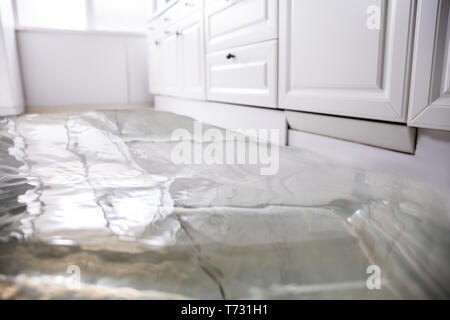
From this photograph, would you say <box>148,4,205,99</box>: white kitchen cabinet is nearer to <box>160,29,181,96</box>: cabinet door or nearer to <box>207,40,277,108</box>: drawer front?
<box>160,29,181,96</box>: cabinet door

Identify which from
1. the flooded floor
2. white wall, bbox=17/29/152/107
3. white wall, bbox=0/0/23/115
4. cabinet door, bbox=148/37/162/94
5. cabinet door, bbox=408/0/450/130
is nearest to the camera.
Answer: the flooded floor

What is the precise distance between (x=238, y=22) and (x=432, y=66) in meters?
0.83

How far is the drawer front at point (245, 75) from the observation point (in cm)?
120

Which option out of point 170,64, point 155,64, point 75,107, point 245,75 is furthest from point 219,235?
point 75,107

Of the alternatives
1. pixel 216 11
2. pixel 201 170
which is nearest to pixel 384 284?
pixel 201 170

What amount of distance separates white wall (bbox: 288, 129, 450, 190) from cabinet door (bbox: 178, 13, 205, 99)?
36.9 inches

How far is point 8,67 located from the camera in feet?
8.24

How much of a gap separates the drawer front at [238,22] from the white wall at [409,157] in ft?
1.42

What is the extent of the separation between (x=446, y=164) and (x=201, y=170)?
0.51 m

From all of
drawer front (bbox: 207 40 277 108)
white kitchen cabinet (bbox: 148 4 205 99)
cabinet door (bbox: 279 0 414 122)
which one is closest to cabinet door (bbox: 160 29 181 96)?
white kitchen cabinet (bbox: 148 4 205 99)

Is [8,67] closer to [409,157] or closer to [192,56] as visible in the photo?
[192,56]

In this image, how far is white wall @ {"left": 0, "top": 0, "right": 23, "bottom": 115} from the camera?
8.08ft

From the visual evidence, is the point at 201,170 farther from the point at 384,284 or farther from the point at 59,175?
the point at 384,284

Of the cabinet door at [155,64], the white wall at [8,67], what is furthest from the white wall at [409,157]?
the white wall at [8,67]
